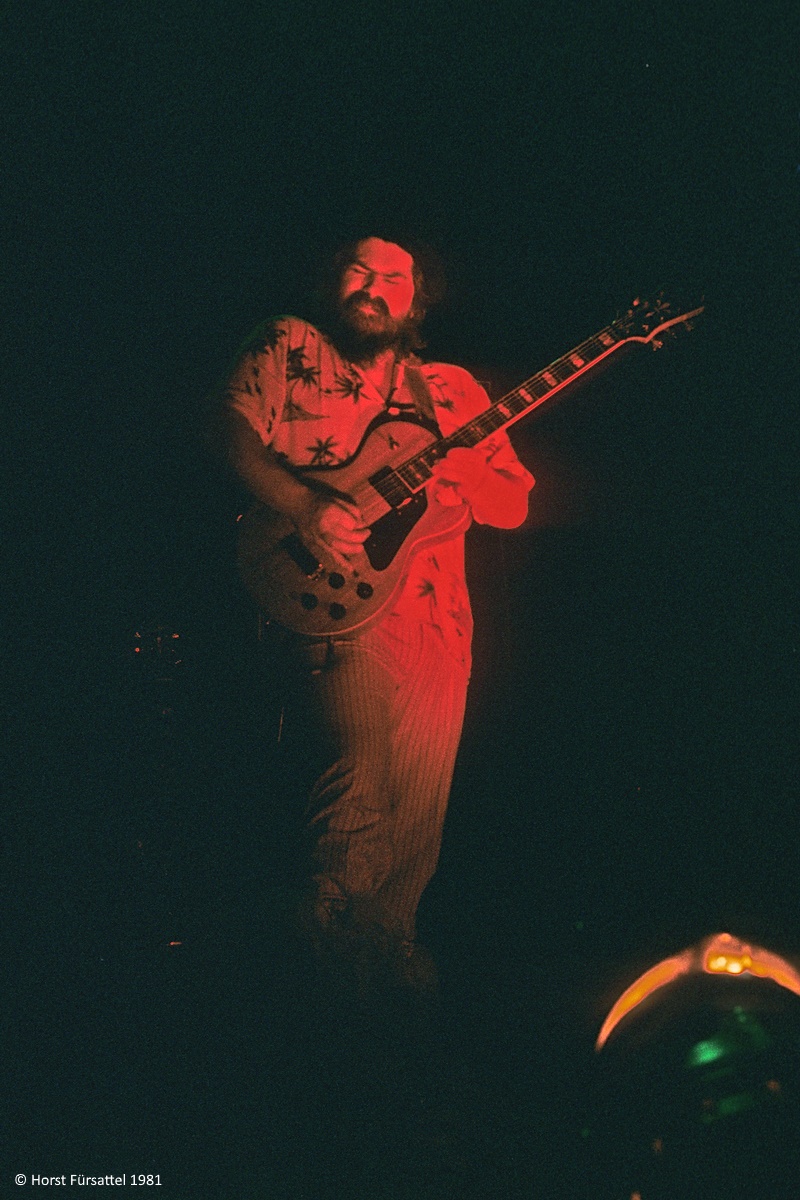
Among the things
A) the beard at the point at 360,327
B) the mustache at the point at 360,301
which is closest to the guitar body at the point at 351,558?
the beard at the point at 360,327

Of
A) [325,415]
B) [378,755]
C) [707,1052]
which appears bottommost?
[707,1052]

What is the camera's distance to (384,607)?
216 cm

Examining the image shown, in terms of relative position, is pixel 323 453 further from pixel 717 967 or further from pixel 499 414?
pixel 717 967

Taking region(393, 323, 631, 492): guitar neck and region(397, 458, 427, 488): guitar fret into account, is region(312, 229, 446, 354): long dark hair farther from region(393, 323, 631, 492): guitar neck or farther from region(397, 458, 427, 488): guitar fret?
region(397, 458, 427, 488): guitar fret

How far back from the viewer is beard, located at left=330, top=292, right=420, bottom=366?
2.46m

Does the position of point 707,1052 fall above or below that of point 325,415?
below

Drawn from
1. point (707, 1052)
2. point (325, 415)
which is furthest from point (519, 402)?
point (707, 1052)

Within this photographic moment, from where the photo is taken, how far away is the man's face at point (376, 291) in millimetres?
2471

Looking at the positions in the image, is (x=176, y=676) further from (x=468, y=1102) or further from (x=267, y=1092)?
(x=468, y=1102)

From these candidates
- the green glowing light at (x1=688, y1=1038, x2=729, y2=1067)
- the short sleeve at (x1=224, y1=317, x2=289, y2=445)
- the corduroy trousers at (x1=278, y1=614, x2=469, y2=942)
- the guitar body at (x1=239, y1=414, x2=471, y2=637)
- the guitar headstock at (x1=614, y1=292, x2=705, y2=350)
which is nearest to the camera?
the green glowing light at (x1=688, y1=1038, x2=729, y2=1067)

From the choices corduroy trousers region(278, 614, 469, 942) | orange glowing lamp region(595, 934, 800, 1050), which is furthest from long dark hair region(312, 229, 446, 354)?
orange glowing lamp region(595, 934, 800, 1050)

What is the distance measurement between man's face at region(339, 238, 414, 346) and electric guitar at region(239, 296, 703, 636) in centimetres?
28

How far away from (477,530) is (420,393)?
1.39 feet

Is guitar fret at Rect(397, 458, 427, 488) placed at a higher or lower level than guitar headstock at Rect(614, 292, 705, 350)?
lower
